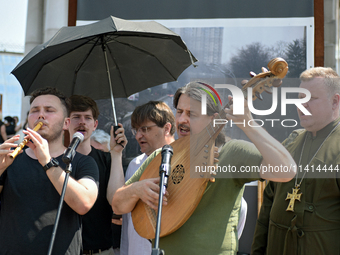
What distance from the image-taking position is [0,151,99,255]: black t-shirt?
2033mm

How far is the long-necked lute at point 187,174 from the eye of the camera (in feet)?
5.38

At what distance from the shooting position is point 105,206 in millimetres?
2721

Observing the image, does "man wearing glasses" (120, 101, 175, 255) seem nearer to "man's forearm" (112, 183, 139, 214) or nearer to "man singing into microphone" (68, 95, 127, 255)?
"man singing into microphone" (68, 95, 127, 255)

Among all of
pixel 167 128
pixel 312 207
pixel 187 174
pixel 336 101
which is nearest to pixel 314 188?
pixel 312 207

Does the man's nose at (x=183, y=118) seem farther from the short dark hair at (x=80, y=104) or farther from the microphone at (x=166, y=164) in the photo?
the short dark hair at (x=80, y=104)

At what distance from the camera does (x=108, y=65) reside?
10.3 feet

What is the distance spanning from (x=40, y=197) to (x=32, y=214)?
0.10 metres

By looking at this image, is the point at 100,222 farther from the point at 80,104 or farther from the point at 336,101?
the point at 336,101

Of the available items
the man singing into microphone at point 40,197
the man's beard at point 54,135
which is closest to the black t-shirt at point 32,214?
the man singing into microphone at point 40,197

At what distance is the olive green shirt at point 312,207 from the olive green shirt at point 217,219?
0.41 metres

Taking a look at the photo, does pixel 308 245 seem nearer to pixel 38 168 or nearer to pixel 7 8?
pixel 38 168

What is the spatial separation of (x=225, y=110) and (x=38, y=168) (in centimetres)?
125

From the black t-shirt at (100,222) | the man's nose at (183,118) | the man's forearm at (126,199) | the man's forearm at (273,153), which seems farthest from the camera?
the black t-shirt at (100,222)

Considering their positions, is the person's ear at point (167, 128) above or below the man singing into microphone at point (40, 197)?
above
